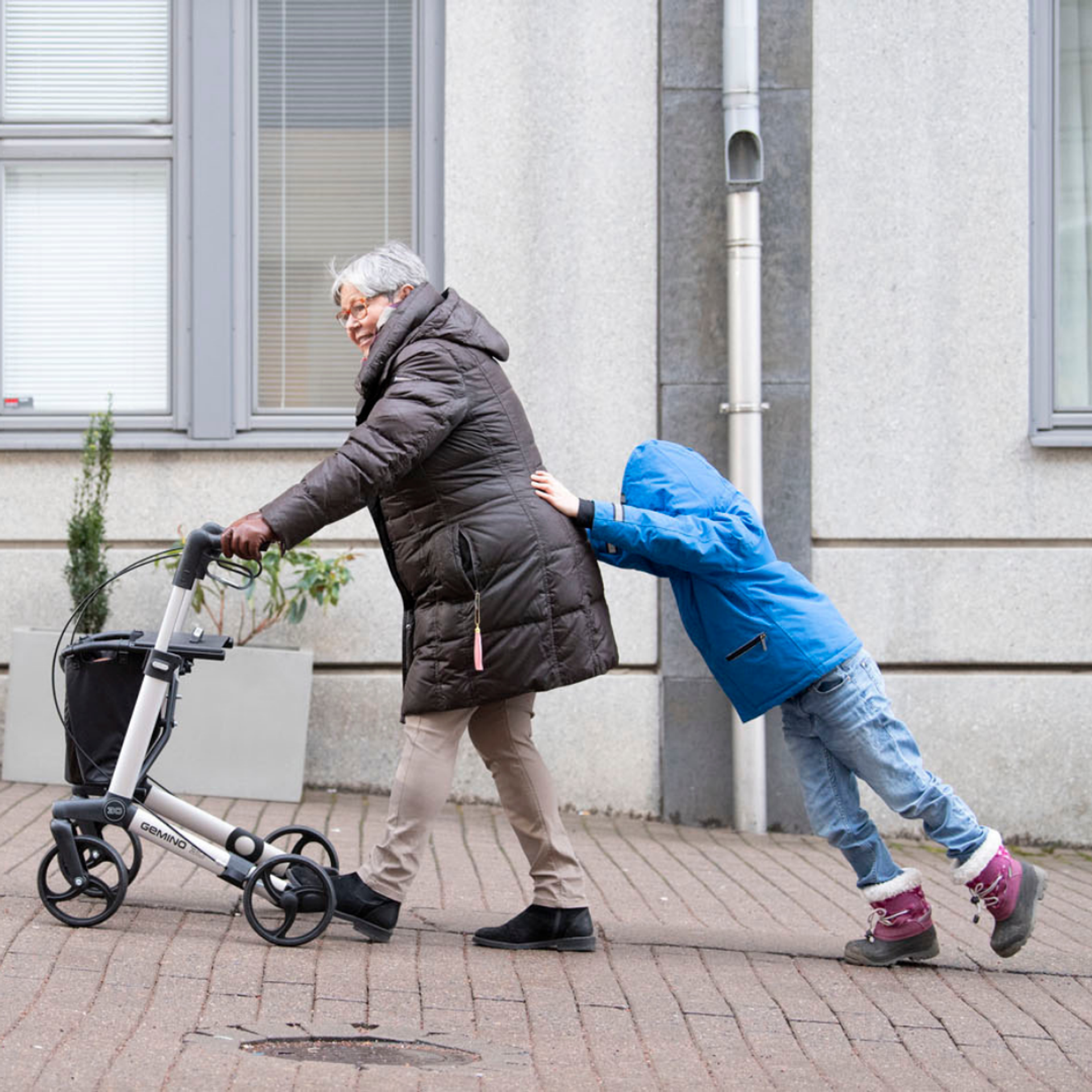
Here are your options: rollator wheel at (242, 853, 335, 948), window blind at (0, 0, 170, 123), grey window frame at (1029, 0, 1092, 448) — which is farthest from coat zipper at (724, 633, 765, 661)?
window blind at (0, 0, 170, 123)

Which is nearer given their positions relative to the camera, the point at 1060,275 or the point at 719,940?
the point at 719,940

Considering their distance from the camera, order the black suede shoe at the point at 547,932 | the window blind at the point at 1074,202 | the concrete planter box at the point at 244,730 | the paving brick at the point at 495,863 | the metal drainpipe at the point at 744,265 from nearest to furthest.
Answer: the black suede shoe at the point at 547,932 < the paving brick at the point at 495,863 < the concrete planter box at the point at 244,730 < the metal drainpipe at the point at 744,265 < the window blind at the point at 1074,202

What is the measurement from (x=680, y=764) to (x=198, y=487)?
2.40m

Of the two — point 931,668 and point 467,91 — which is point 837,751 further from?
point 467,91

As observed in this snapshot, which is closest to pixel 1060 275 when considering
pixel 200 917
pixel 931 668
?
pixel 931 668

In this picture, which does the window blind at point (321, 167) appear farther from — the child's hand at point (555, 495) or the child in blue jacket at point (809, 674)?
the child in blue jacket at point (809, 674)

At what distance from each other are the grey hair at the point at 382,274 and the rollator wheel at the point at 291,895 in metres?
1.56

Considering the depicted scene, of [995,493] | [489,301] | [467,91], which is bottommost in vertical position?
[995,493]

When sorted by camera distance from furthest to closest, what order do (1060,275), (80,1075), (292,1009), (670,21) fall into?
(1060,275) < (670,21) < (292,1009) < (80,1075)

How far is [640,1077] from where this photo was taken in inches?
142

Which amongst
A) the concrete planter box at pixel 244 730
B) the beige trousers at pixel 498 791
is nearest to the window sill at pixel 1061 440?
the concrete planter box at pixel 244 730

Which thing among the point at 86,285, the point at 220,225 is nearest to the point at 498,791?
the point at 220,225

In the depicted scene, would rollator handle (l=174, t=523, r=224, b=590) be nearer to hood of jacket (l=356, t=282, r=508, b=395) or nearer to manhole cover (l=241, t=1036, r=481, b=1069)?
hood of jacket (l=356, t=282, r=508, b=395)

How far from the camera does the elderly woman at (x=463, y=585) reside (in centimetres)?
443
